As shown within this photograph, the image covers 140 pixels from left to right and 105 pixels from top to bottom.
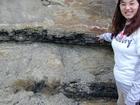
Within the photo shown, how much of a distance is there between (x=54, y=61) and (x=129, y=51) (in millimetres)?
811

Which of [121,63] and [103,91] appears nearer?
[121,63]

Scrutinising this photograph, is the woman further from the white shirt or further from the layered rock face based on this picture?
the layered rock face

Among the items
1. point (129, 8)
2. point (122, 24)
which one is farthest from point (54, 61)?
point (129, 8)

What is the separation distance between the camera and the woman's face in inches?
50.1

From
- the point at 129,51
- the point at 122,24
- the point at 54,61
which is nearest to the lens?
the point at 129,51

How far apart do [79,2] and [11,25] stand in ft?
2.34

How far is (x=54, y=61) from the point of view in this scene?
76.7 inches

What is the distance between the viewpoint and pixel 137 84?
1.26 meters

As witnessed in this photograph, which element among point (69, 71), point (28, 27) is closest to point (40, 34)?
point (28, 27)

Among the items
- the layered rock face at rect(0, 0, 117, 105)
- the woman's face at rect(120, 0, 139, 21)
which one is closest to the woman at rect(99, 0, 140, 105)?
the woman's face at rect(120, 0, 139, 21)

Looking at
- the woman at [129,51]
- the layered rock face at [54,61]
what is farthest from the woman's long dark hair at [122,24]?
the layered rock face at [54,61]

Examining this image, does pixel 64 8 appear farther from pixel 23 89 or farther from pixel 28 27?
pixel 23 89

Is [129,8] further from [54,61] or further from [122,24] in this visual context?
[54,61]

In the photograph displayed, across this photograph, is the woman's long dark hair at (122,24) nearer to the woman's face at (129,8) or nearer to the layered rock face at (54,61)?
the woman's face at (129,8)
